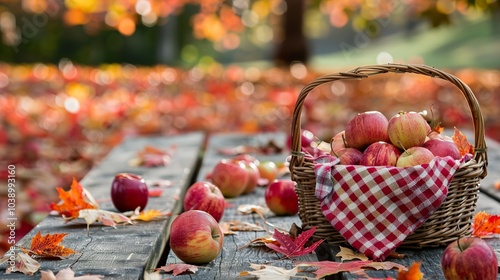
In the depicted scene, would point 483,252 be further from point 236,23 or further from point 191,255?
point 236,23

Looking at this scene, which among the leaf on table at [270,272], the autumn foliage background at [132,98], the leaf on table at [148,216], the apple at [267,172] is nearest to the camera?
the leaf on table at [270,272]

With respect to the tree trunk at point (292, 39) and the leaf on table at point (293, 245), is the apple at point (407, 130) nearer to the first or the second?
the leaf on table at point (293, 245)

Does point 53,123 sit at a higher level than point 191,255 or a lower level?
lower

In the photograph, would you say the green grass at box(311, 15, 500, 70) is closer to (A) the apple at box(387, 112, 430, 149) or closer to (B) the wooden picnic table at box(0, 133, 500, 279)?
(B) the wooden picnic table at box(0, 133, 500, 279)

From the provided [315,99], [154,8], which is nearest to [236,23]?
[154,8]

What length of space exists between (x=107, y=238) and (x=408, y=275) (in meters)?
0.97

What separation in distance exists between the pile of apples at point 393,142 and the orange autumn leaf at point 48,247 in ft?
2.66

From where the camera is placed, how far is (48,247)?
87.2 inches

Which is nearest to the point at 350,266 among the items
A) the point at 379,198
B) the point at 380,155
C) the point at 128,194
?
the point at 379,198

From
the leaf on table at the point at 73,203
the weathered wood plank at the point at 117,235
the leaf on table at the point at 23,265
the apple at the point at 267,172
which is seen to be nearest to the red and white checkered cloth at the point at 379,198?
the weathered wood plank at the point at 117,235

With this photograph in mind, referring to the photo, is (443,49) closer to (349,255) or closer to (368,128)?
(368,128)

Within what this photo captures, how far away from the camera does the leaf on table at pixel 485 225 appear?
2.42 metres

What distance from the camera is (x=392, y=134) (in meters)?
2.31

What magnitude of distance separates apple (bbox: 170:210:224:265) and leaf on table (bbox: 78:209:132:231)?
45cm
